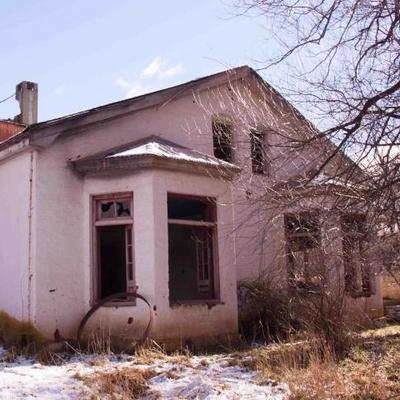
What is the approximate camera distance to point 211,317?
11.3 metres

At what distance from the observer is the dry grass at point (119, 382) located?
721 cm

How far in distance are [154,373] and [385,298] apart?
1189 cm

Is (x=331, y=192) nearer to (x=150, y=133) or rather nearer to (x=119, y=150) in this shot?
(x=119, y=150)

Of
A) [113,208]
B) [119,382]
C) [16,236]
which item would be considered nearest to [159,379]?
[119,382]

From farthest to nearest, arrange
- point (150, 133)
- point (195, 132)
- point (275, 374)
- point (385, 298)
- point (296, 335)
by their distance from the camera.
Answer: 1. point (385, 298)
2. point (195, 132)
3. point (150, 133)
4. point (296, 335)
5. point (275, 374)

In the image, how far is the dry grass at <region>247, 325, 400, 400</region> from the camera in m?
6.99

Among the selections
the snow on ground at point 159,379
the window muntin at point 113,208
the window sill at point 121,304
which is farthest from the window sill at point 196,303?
the window muntin at point 113,208

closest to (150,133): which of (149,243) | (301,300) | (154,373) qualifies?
(149,243)

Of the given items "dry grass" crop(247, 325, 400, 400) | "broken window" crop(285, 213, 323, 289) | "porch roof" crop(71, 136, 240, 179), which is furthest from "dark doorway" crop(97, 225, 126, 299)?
"dry grass" crop(247, 325, 400, 400)

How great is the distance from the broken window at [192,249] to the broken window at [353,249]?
9.11 feet

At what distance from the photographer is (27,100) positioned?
1546 centimetres

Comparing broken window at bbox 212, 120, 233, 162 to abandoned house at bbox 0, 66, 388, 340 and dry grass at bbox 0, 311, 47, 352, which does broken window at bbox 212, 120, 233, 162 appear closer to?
abandoned house at bbox 0, 66, 388, 340

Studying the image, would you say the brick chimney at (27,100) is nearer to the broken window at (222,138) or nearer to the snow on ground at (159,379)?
the broken window at (222,138)

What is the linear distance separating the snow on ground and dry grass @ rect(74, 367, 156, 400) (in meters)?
0.09
